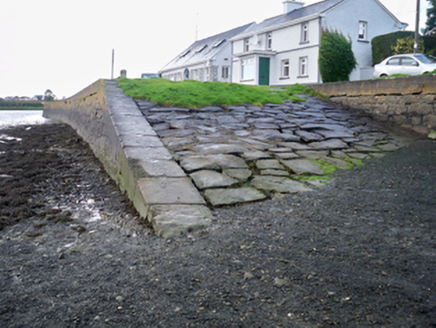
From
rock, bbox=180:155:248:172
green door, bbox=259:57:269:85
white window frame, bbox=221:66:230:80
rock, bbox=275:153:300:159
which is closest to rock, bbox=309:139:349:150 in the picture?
rock, bbox=275:153:300:159

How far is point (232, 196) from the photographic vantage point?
4.33 metres

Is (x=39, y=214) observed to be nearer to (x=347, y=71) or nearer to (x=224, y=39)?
(x=347, y=71)

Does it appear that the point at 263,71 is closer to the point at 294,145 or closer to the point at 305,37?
the point at 305,37

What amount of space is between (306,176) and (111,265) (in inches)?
121

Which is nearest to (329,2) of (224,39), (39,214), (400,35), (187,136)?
(400,35)

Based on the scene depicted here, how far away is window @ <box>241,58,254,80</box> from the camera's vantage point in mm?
30469

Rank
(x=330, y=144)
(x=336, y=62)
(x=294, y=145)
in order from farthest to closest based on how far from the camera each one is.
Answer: (x=336, y=62)
(x=330, y=144)
(x=294, y=145)

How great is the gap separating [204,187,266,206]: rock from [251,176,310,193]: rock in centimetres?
20

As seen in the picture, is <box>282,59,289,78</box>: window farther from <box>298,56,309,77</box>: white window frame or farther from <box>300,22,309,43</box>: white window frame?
<box>300,22,309,43</box>: white window frame

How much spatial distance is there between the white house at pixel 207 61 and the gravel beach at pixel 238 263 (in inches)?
1276

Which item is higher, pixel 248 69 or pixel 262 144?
pixel 248 69

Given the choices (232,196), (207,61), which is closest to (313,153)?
(232,196)

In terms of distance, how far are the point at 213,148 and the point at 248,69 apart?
86.6 ft

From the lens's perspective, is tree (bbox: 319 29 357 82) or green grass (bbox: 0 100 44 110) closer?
tree (bbox: 319 29 357 82)
